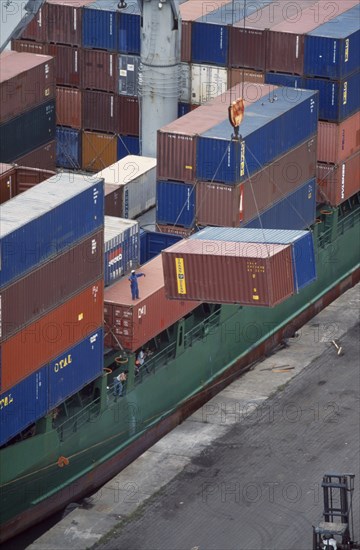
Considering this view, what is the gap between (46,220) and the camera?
177ft

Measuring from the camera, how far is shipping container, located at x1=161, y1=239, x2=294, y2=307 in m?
59.7

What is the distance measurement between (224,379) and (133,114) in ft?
48.0

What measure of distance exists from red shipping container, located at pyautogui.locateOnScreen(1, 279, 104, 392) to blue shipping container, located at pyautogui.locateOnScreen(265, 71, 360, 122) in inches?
778

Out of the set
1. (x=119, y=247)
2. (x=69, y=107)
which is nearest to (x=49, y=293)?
(x=119, y=247)

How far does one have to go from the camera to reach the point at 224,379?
69125 mm

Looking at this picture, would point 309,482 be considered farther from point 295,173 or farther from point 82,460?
point 295,173

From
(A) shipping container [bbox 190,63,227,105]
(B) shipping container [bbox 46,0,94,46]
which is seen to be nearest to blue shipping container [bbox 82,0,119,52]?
(B) shipping container [bbox 46,0,94,46]

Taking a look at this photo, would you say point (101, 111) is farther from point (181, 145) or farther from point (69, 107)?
point (181, 145)

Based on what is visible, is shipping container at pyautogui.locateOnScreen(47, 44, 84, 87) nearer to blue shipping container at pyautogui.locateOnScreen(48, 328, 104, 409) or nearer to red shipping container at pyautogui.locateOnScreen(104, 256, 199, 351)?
red shipping container at pyautogui.locateOnScreen(104, 256, 199, 351)

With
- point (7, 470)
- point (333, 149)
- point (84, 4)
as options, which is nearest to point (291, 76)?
point (333, 149)

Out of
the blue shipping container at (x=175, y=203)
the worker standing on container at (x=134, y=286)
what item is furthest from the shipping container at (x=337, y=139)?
the worker standing on container at (x=134, y=286)

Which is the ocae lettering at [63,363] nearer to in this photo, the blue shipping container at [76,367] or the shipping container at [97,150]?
the blue shipping container at [76,367]

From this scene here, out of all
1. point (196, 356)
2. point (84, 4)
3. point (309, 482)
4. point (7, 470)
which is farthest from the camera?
point (84, 4)

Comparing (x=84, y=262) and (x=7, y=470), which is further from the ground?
(x=84, y=262)
